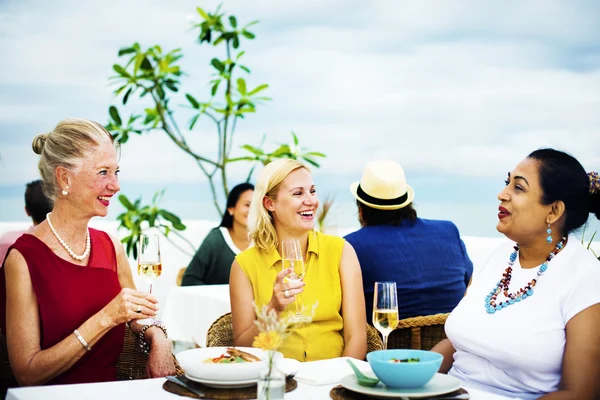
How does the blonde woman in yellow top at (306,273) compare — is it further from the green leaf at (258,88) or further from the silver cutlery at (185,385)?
the green leaf at (258,88)

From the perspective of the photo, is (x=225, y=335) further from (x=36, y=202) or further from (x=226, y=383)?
(x=36, y=202)

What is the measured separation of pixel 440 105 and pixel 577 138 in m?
1.70

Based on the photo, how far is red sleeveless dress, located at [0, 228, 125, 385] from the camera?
222 centimetres

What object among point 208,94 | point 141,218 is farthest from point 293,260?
point 208,94

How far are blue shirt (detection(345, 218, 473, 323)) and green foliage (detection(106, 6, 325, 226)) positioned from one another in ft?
10.1

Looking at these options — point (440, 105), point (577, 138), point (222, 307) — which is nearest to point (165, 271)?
point (222, 307)

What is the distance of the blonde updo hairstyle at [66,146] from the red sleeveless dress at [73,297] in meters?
0.22

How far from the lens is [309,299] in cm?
275

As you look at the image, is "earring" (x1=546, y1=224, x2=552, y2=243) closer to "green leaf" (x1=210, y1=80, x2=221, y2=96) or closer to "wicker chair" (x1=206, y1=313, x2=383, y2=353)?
"wicker chair" (x1=206, y1=313, x2=383, y2=353)

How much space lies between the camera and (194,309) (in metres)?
4.57

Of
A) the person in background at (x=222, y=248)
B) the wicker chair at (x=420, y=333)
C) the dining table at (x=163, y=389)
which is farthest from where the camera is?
the person in background at (x=222, y=248)

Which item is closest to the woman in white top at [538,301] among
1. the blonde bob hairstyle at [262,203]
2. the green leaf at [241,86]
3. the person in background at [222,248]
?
the blonde bob hairstyle at [262,203]

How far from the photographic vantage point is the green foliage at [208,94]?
21.3 ft

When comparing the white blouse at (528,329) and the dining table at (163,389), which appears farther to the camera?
the white blouse at (528,329)
